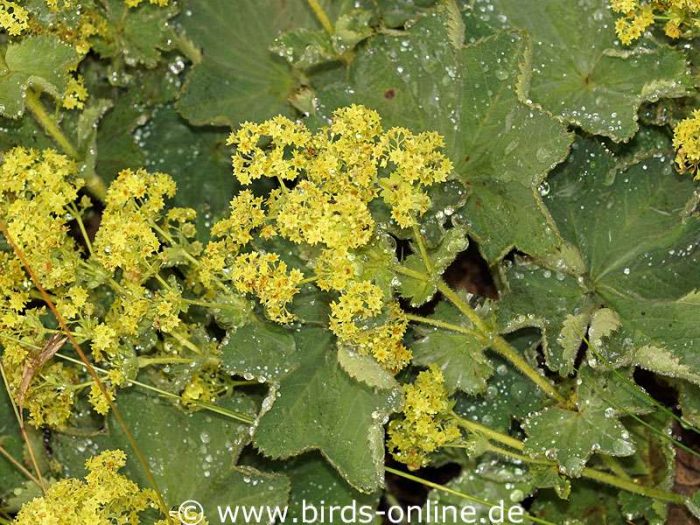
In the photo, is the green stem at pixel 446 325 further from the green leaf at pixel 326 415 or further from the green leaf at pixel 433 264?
the green leaf at pixel 326 415

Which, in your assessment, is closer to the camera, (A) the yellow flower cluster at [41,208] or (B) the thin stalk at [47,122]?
(A) the yellow flower cluster at [41,208]

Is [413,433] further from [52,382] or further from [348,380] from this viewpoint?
[52,382]

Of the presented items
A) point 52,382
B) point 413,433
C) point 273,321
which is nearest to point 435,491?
point 413,433

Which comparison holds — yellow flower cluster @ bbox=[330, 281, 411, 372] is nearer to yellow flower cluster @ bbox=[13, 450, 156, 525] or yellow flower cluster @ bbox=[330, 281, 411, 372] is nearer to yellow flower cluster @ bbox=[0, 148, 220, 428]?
yellow flower cluster @ bbox=[0, 148, 220, 428]

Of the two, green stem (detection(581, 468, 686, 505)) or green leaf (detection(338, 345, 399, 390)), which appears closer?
green leaf (detection(338, 345, 399, 390))

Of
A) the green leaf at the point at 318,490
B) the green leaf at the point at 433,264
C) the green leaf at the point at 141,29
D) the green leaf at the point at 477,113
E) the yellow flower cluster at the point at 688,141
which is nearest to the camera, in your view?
the green leaf at the point at 433,264

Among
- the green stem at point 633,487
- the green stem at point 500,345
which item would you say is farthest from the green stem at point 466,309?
the green stem at point 633,487

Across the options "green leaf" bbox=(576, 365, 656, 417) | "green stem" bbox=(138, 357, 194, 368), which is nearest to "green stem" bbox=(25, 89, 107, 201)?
"green stem" bbox=(138, 357, 194, 368)
